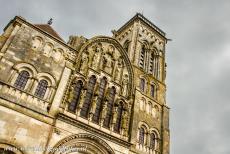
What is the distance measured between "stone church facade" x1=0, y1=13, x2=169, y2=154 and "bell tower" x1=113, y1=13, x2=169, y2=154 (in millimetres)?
92

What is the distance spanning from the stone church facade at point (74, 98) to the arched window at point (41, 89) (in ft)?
0.21

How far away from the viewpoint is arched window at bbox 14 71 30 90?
14.4 m

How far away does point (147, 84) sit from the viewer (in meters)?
23.3

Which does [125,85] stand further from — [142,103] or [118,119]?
[118,119]

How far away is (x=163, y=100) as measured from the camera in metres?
23.4

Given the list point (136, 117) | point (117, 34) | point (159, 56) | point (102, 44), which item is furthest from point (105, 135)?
point (117, 34)

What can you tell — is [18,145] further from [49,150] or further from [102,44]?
[102,44]

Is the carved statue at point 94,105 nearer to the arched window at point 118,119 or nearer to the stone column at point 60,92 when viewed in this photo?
the arched window at point 118,119

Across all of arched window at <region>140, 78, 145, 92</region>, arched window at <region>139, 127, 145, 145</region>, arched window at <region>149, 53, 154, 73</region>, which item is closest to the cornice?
arched window at <region>139, 127, 145, 145</region>

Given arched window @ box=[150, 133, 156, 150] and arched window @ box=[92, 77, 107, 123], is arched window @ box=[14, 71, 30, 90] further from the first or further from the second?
arched window @ box=[150, 133, 156, 150]

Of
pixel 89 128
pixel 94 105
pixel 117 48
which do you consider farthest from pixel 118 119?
pixel 117 48

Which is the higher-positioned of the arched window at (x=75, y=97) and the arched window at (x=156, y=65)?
the arched window at (x=156, y=65)

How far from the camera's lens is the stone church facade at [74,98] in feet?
44.4

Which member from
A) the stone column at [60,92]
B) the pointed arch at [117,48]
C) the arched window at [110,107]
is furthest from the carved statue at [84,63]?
the arched window at [110,107]
